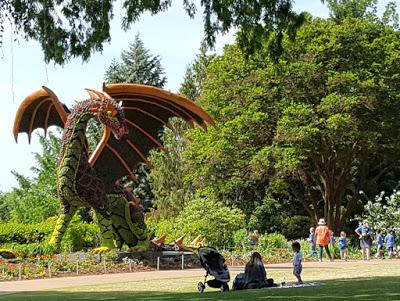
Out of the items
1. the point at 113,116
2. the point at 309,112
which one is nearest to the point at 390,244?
the point at 309,112

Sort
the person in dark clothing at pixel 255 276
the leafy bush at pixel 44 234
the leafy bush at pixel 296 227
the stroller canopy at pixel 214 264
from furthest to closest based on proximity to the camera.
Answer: the leafy bush at pixel 296 227 → the leafy bush at pixel 44 234 → the stroller canopy at pixel 214 264 → the person in dark clothing at pixel 255 276

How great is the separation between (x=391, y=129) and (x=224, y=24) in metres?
24.9

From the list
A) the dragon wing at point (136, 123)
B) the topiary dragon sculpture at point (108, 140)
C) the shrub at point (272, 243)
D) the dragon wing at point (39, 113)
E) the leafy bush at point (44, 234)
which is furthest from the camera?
the leafy bush at point (44, 234)

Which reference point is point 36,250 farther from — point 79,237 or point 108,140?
point 79,237

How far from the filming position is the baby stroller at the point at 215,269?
14.0 m

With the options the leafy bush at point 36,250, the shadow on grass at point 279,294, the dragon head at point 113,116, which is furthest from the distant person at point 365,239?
the shadow on grass at point 279,294

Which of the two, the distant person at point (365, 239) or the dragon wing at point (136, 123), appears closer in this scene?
the dragon wing at point (136, 123)

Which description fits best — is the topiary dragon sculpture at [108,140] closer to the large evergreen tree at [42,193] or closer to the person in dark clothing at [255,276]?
the person in dark clothing at [255,276]

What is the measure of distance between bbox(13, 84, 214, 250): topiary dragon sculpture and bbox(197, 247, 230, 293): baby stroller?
1023 cm

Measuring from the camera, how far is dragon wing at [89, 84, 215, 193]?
82.5 feet

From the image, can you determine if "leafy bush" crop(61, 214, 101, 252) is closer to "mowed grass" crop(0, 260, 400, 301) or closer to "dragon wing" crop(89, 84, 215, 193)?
"dragon wing" crop(89, 84, 215, 193)

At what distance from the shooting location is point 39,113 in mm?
26703

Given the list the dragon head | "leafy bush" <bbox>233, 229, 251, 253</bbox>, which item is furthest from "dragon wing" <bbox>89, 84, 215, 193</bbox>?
"leafy bush" <bbox>233, 229, 251, 253</bbox>

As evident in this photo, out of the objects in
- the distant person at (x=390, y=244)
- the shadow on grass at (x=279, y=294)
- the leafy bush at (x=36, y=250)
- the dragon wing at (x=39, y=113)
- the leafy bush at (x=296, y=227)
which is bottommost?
the shadow on grass at (x=279, y=294)
